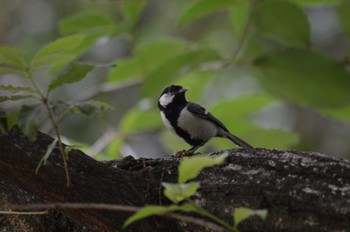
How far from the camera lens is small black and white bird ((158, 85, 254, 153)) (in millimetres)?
3398

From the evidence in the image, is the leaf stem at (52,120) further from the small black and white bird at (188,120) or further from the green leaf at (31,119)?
the small black and white bird at (188,120)

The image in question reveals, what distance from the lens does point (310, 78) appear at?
2.71 meters

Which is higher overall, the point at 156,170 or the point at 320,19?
the point at 320,19

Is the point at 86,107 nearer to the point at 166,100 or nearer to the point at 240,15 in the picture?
the point at 240,15

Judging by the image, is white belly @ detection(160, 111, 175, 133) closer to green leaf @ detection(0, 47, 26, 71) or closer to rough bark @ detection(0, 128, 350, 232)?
rough bark @ detection(0, 128, 350, 232)

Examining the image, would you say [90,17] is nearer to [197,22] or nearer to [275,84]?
[275,84]

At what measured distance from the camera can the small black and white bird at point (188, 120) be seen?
11.1 feet

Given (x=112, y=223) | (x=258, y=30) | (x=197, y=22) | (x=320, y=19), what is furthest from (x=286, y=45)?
(x=320, y=19)

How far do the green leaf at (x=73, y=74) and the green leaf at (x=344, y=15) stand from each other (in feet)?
4.50

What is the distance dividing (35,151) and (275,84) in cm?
118

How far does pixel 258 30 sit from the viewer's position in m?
2.78

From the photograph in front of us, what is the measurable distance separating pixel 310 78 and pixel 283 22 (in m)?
0.25

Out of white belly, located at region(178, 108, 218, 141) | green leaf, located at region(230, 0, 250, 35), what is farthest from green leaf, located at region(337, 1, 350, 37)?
white belly, located at region(178, 108, 218, 141)

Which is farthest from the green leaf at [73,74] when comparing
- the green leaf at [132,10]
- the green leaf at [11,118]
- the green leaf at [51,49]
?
the green leaf at [132,10]
